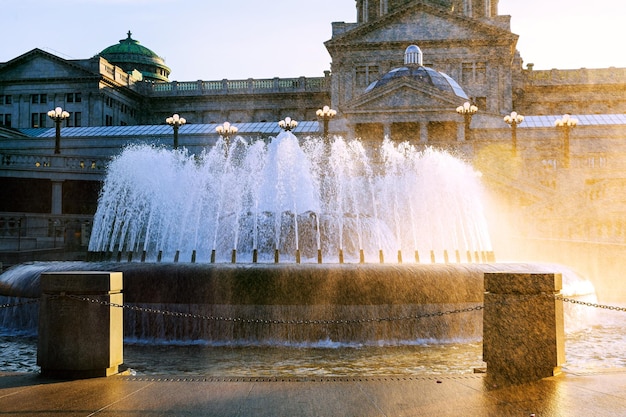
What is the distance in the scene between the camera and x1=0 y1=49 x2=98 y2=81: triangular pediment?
7200cm

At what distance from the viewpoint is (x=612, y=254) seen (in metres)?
24.6

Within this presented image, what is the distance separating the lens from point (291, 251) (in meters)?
22.1

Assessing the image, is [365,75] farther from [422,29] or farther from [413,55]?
[422,29]

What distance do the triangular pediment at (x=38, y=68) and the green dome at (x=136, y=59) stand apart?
28.3m

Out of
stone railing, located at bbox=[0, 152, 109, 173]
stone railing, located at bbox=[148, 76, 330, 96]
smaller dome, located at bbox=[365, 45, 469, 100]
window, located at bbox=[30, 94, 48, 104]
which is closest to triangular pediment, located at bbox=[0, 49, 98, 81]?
window, located at bbox=[30, 94, 48, 104]

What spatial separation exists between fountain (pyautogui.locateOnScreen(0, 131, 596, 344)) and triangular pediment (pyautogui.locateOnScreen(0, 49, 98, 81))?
34784mm

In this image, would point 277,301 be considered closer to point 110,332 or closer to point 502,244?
point 110,332

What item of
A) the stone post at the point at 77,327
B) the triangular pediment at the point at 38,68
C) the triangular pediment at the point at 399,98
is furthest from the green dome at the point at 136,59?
the stone post at the point at 77,327

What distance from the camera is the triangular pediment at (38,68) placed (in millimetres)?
72000

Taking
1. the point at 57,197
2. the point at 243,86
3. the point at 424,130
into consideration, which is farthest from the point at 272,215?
the point at 243,86

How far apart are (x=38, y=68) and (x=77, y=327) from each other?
72.1 metres

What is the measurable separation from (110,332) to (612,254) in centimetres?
2092

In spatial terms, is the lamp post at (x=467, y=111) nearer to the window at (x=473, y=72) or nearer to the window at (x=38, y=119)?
the window at (x=473, y=72)

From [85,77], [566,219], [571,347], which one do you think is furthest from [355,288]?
[85,77]
